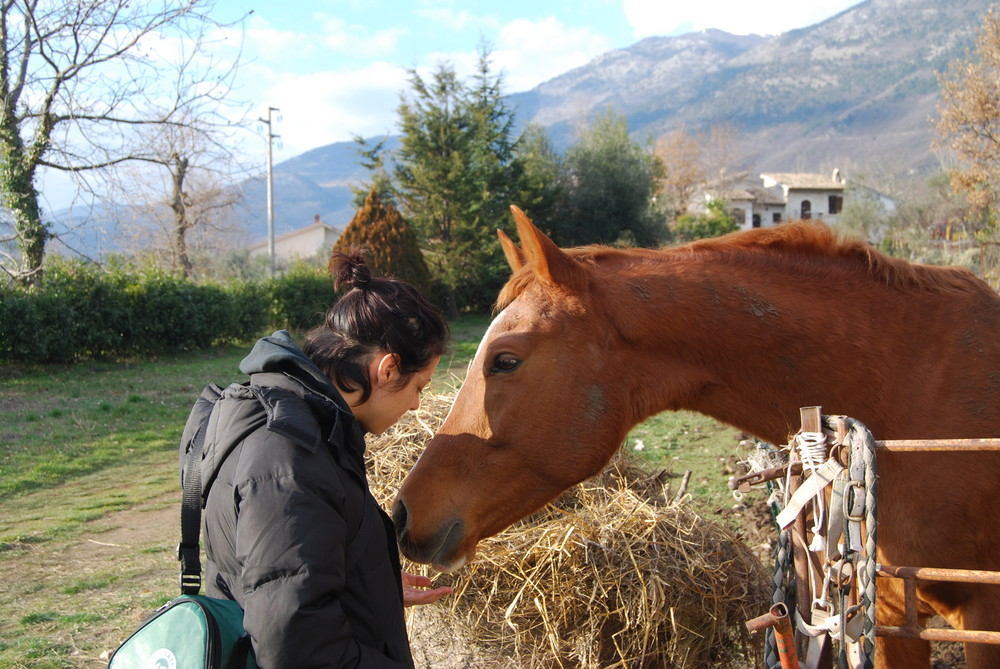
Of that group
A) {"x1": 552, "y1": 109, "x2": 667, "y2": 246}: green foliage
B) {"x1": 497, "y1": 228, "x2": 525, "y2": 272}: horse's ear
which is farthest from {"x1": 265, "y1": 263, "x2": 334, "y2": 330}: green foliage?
{"x1": 497, "y1": 228, "x2": 525, "y2": 272}: horse's ear

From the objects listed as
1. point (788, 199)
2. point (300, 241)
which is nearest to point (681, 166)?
point (788, 199)

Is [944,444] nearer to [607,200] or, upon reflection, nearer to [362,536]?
[362,536]

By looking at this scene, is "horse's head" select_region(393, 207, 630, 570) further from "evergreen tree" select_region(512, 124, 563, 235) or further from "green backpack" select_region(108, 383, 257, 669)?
"evergreen tree" select_region(512, 124, 563, 235)

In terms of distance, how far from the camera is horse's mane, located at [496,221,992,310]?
87.2 inches

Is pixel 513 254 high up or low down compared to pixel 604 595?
up

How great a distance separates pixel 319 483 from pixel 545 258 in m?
1.05

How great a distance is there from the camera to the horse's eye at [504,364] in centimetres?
215

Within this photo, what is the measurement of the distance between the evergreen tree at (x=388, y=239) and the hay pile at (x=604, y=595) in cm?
1890

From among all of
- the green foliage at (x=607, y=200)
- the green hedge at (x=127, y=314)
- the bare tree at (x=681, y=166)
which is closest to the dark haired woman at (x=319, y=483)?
the green hedge at (x=127, y=314)

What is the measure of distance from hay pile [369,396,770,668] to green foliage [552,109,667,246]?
25.9m

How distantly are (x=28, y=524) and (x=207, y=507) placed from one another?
6070 millimetres

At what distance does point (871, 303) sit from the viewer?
216cm

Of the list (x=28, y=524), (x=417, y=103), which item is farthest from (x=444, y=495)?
(x=417, y=103)

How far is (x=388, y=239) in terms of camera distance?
893 inches
